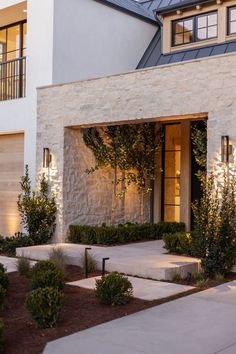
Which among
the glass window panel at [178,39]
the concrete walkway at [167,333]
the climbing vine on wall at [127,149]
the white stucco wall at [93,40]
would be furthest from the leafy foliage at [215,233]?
the glass window panel at [178,39]

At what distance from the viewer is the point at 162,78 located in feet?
35.7

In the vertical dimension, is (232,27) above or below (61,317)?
above

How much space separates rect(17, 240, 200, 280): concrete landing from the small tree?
0.73 meters

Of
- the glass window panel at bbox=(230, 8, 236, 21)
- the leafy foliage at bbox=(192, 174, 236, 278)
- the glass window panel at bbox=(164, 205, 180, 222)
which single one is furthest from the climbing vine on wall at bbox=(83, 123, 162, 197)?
the leafy foliage at bbox=(192, 174, 236, 278)

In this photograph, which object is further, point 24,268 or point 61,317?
point 24,268

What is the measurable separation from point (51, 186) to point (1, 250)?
81.9 inches

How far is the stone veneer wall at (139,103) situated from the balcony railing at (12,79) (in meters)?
1.94

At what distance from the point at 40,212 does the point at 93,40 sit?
5493 mm

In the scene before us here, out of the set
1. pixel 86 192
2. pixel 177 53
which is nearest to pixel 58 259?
pixel 86 192

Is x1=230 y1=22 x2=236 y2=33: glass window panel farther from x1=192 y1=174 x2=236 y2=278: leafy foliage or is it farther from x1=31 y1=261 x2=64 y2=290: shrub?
x1=31 y1=261 x2=64 y2=290: shrub

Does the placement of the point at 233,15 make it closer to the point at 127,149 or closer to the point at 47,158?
the point at 127,149

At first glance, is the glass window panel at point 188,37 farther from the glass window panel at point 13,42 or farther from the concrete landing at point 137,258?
the concrete landing at point 137,258

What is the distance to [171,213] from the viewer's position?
50.3 feet

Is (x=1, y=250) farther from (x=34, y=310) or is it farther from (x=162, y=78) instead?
(x=34, y=310)
